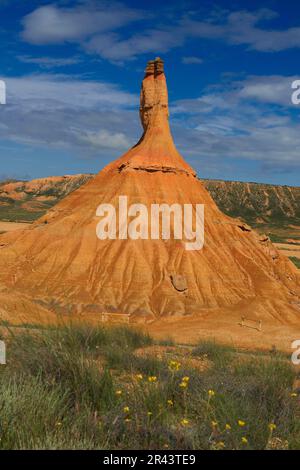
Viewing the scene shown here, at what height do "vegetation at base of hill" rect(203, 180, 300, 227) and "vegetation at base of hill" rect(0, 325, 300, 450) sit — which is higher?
"vegetation at base of hill" rect(203, 180, 300, 227)

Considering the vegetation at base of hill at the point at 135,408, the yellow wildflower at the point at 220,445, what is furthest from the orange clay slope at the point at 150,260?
the yellow wildflower at the point at 220,445

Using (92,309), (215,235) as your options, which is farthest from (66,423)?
(215,235)

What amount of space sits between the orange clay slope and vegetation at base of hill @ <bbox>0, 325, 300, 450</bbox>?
19.0m

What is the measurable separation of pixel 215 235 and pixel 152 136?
9.77m

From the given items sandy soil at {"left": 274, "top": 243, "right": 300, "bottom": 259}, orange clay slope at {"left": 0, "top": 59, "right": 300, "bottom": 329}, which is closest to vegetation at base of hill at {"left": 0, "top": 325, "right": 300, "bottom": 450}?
orange clay slope at {"left": 0, "top": 59, "right": 300, "bottom": 329}

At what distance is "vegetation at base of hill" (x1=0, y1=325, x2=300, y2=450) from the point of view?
4.86 metres

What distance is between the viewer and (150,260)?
101ft

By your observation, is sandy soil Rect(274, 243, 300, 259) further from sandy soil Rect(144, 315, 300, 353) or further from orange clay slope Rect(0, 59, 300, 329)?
sandy soil Rect(144, 315, 300, 353)

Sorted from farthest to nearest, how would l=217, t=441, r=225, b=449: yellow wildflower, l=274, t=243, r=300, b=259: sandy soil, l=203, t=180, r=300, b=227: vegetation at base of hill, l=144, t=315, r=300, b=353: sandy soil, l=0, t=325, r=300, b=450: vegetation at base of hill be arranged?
l=203, t=180, r=300, b=227: vegetation at base of hill → l=274, t=243, r=300, b=259: sandy soil → l=144, t=315, r=300, b=353: sandy soil → l=0, t=325, r=300, b=450: vegetation at base of hill → l=217, t=441, r=225, b=449: yellow wildflower

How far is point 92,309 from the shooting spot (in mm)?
27234

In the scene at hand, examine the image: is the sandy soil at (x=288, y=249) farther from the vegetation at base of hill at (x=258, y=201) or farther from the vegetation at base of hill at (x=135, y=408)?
the vegetation at base of hill at (x=135, y=408)

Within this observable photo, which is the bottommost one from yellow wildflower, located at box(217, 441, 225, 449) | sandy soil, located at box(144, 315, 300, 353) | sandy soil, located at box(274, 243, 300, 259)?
sandy soil, located at box(144, 315, 300, 353)
